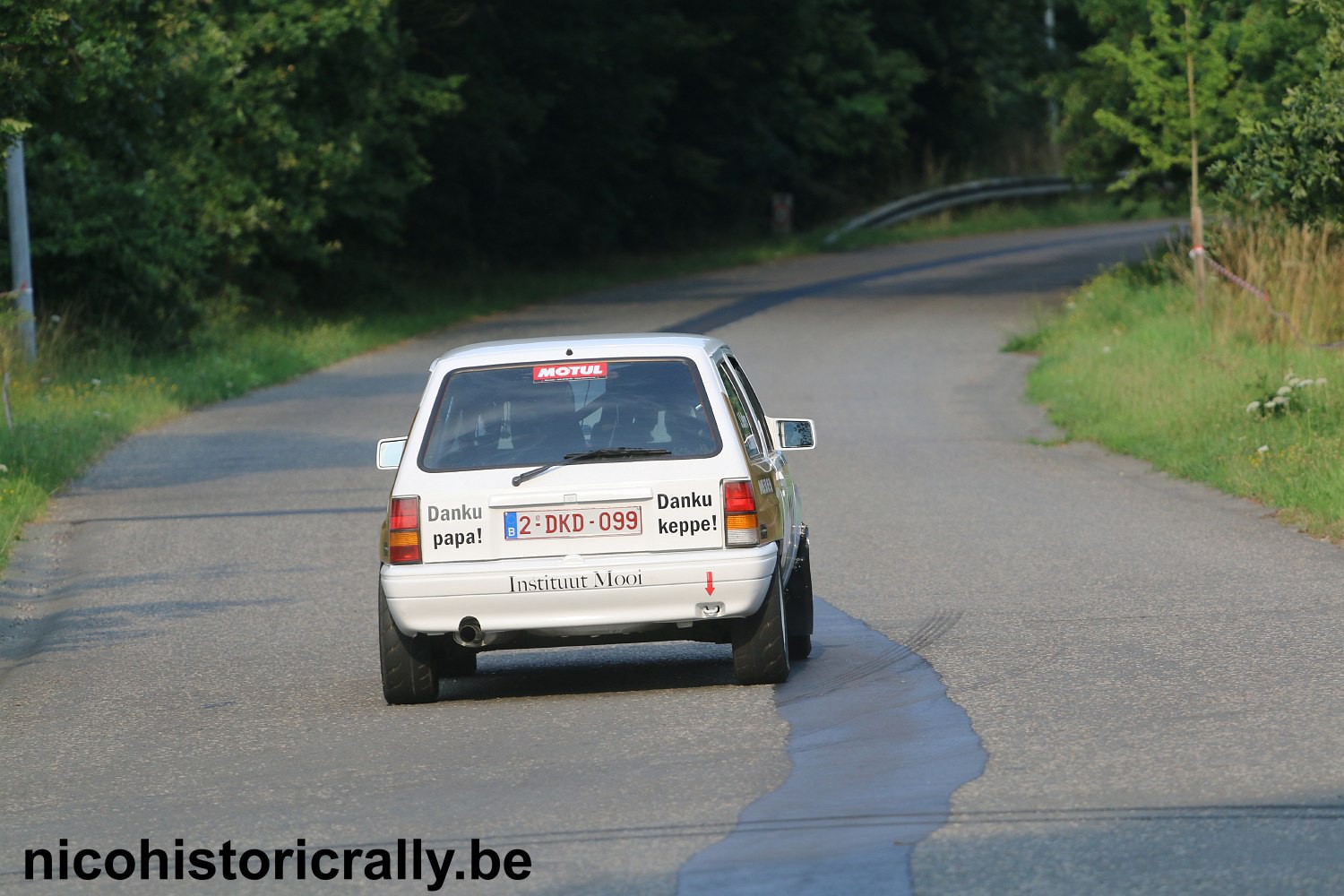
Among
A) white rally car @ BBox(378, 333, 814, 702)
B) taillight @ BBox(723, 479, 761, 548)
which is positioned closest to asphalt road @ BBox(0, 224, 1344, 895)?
white rally car @ BBox(378, 333, 814, 702)

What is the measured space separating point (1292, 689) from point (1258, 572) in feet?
11.4

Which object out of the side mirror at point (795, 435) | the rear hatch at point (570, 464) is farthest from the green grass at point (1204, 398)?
A: the rear hatch at point (570, 464)

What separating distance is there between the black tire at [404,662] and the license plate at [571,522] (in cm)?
64

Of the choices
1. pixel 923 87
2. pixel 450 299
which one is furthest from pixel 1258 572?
pixel 923 87

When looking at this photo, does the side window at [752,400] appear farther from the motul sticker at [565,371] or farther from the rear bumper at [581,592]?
the rear bumper at [581,592]

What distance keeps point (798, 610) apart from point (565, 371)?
1682mm

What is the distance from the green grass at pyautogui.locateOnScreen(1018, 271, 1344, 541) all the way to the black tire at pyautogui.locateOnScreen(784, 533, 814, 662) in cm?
456

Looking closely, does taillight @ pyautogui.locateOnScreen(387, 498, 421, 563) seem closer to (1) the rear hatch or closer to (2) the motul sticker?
(1) the rear hatch

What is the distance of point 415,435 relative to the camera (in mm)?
→ 8898

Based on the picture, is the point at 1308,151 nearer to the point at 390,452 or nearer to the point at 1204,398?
the point at 1204,398

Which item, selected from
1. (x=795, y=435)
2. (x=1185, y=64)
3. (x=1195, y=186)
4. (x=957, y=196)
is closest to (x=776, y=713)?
(x=795, y=435)

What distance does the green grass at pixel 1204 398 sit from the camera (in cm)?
1499

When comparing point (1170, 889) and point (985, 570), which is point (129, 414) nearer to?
point (985, 570)

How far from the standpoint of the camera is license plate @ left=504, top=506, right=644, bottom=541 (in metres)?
8.62
